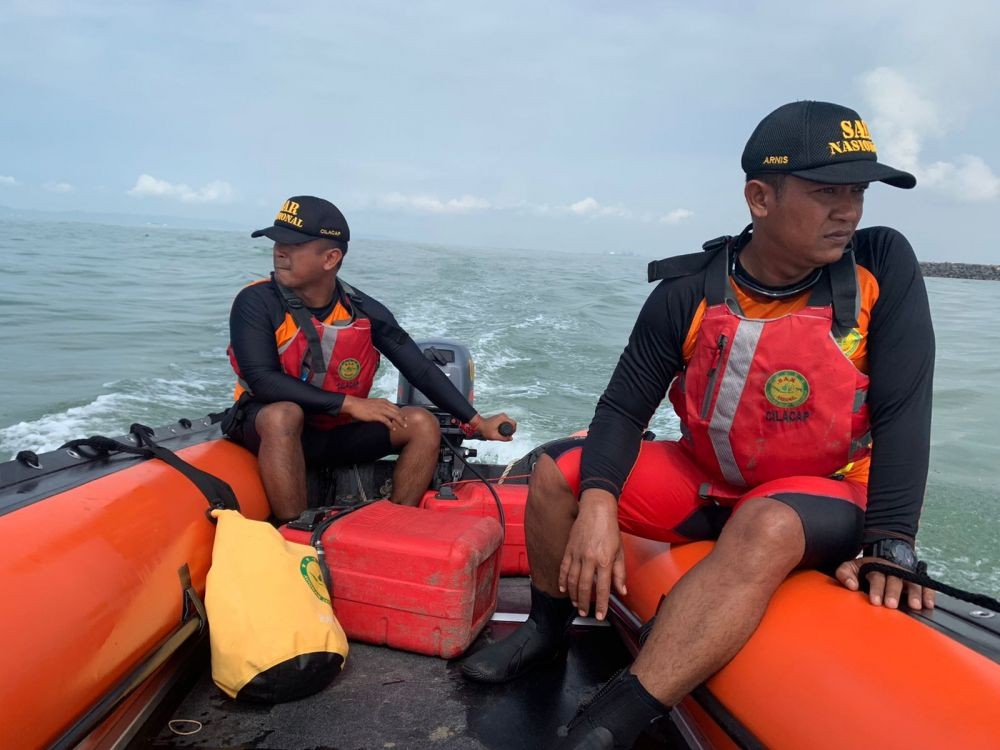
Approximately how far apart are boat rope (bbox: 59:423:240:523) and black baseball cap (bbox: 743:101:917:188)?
5.64ft

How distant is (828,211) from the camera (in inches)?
64.6

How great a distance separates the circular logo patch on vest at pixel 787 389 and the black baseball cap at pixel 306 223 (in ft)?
6.17

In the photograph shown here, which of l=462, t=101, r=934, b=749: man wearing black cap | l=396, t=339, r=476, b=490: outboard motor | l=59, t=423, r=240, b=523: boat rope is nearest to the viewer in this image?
l=462, t=101, r=934, b=749: man wearing black cap

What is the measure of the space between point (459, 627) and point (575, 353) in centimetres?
711

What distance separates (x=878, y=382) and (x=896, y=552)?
367 mm

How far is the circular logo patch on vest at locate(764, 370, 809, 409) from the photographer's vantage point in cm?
170

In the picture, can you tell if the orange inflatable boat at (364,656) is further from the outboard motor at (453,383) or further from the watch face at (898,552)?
the outboard motor at (453,383)

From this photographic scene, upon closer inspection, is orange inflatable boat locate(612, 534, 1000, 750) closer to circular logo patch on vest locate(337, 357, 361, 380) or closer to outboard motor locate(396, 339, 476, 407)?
circular logo patch on vest locate(337, 357, 361, 380)

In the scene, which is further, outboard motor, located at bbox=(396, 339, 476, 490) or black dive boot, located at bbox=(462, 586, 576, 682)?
outboard motor, located at bbox=(396, 339, 476, 490)

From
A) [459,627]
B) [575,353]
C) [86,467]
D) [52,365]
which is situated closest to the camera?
[459,627]

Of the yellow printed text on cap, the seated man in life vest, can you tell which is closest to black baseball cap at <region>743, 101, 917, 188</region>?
the yellow printed text on cap

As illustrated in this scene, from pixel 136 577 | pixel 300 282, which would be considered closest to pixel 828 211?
pixel 136 577

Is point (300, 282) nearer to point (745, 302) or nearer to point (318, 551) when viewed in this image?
point (318, 551)

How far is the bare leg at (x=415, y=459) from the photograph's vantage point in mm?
2965
